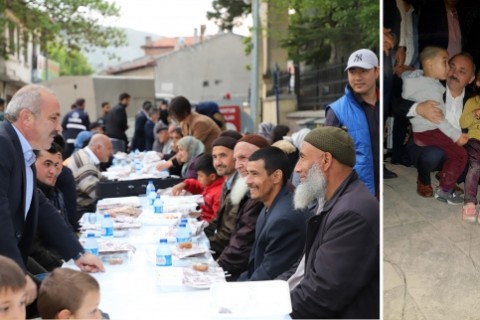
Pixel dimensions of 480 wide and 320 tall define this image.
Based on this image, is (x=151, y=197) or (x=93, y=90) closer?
(x=151, y=197)

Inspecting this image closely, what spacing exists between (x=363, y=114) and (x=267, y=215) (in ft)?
3.00

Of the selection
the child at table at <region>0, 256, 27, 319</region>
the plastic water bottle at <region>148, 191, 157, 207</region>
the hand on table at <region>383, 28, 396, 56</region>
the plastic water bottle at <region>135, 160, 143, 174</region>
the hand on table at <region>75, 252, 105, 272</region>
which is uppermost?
the hand on table at <region>383, 28, 396, 56</region>

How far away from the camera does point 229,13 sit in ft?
99.2

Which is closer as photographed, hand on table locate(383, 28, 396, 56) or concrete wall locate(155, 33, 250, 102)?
hand on table locate(383, 28, 396, 56)

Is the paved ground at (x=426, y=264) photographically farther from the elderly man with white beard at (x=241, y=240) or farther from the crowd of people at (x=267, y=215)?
the elderly man with white beard at (x=241, y=240)

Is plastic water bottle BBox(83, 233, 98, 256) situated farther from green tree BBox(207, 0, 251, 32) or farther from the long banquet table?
green tree BBox(207, 0, 251, 32)

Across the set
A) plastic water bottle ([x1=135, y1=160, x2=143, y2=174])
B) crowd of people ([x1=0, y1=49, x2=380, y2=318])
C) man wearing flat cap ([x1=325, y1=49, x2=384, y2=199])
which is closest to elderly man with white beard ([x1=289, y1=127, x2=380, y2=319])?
crowd of people ([x1=0, y1=49, x2=380, y2=318])

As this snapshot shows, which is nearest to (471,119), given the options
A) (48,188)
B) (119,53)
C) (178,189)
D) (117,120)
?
(48,188)

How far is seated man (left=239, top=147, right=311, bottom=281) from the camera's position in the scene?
4.07 metres

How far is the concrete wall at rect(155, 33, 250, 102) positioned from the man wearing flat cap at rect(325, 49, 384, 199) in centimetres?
4419

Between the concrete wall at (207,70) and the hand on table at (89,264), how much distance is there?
44734 mm

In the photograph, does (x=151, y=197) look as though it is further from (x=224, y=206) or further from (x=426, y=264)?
(x=426, y=264)

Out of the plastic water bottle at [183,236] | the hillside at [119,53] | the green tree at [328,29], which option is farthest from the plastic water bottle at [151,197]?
the hillside at [119,53]

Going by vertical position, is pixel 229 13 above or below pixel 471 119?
above
